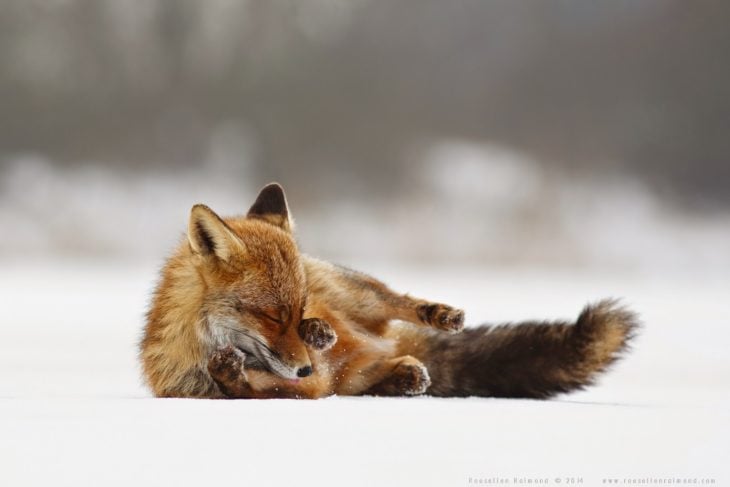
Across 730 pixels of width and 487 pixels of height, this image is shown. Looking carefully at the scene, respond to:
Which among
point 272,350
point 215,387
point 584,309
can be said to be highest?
point 584,309

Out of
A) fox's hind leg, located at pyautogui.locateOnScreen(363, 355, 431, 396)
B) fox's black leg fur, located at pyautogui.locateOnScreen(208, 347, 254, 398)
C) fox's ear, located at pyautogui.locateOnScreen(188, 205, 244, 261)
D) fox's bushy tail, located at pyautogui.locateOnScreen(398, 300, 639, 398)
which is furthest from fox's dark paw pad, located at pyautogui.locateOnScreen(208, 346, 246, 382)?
fox's bushy tail, located at pyautogui.locateOnScreen(398, 300, 639, 398)

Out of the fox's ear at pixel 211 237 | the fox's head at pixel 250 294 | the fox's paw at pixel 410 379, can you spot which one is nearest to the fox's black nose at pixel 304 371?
the fox's head at pixel 250 294

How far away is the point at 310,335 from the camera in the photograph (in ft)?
9.62

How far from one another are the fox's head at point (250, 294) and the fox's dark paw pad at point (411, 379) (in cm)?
59

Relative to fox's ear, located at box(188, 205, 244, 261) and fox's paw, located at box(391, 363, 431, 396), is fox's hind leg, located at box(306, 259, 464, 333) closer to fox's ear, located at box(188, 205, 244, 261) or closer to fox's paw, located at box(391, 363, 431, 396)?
fox's paw, located at box(391, 363, 431, 396)

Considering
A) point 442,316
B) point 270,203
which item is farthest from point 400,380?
point 270,203

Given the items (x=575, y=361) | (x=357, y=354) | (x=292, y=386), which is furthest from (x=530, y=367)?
(x=292, y=386)

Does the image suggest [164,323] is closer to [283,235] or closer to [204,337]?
[204,337]

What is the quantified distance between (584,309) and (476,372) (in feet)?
1.76

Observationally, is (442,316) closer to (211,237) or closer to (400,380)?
A: (400,380)

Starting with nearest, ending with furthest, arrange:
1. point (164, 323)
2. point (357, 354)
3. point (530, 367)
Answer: point (164, 323)
point (357, 354)
point (530, 367)

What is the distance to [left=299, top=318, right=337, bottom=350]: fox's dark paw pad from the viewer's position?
115 inches

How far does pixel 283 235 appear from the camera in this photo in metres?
3.22

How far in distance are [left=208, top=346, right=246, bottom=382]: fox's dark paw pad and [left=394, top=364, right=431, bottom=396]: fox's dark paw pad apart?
72 centimetres
